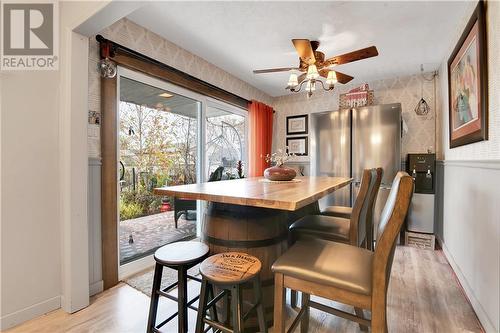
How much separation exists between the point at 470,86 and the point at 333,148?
167 centimetres

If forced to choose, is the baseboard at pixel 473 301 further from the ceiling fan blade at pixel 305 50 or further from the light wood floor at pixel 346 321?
the ceiling fan blade at pixel 305 50

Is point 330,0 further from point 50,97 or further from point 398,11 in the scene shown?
point 50,97

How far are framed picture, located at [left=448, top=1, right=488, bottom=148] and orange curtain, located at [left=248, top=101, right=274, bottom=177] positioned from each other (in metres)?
2.42

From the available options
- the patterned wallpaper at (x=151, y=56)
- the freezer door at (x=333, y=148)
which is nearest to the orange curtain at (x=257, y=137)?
the patterned wallpaper at (x=151, y=56)

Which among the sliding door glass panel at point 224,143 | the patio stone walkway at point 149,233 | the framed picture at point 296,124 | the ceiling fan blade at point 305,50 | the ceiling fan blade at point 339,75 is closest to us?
the ceiling fan blade at point 305,50

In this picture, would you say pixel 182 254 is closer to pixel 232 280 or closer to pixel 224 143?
pixel 232 280

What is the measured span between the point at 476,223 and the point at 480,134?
2.07ft

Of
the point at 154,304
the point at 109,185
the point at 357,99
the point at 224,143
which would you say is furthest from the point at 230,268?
the point at 357,99

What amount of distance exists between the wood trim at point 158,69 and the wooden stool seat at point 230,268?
1.87 metres

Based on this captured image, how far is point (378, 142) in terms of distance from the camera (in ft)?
9.98

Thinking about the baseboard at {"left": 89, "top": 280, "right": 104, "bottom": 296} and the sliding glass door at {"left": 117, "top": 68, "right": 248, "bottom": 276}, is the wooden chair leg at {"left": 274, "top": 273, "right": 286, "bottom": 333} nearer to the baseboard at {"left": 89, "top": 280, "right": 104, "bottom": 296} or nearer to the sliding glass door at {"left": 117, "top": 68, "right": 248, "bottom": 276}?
the baseboard at {"left": 89, "top": 280, "right": 104, "bottom": 296}

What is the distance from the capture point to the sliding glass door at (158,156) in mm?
2277

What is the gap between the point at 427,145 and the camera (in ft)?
10.8

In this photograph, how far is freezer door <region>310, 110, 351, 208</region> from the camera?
10.7ft
